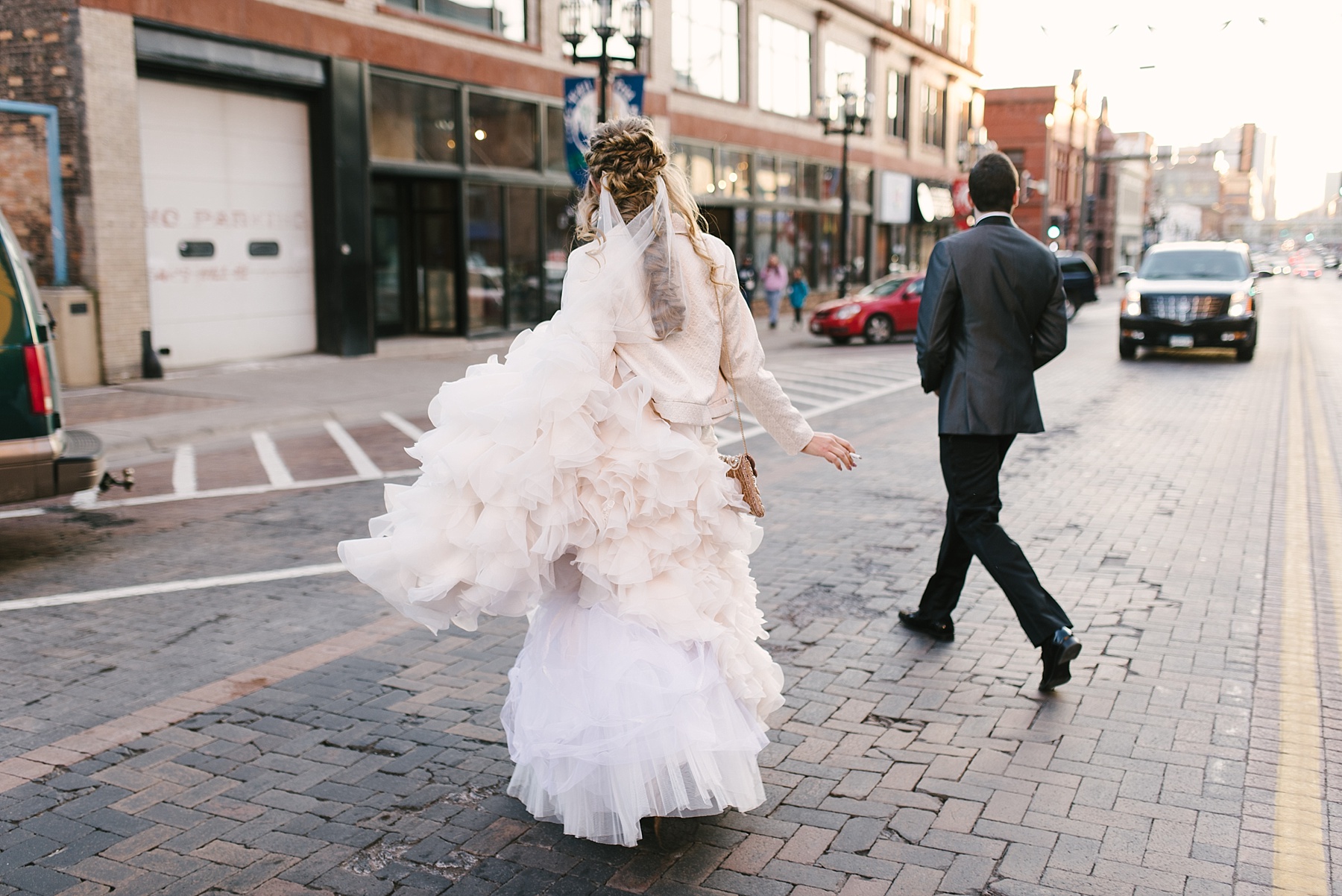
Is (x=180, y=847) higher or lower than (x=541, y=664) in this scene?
lower

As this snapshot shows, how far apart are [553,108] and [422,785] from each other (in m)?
20.1

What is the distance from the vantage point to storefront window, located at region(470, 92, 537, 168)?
2069 centimetres

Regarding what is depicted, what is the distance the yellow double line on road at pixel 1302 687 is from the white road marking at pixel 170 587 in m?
4.25

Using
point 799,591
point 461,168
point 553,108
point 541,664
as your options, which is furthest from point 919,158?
point 541,664

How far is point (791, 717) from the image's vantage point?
14.2 feet

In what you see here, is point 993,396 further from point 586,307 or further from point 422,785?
point 422,785

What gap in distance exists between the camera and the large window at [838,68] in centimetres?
3488

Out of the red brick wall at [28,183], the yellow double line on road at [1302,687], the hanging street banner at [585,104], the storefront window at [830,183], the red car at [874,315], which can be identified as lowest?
the yellow double line on road at [1302,687]

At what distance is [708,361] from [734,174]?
2736cm

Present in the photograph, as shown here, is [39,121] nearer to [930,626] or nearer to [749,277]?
[930,626]

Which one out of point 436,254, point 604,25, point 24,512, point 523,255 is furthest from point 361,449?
point 523,255

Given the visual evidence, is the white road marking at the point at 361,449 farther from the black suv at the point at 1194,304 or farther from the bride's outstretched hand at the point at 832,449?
the black suv at the point at 1194,304

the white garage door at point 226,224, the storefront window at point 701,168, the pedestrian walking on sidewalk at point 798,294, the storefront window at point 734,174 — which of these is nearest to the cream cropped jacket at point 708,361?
the white garage door at point 226,224

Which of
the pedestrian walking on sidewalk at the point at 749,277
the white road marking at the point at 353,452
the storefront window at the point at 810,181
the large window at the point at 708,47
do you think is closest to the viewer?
the white road marking at the point at 353,452
